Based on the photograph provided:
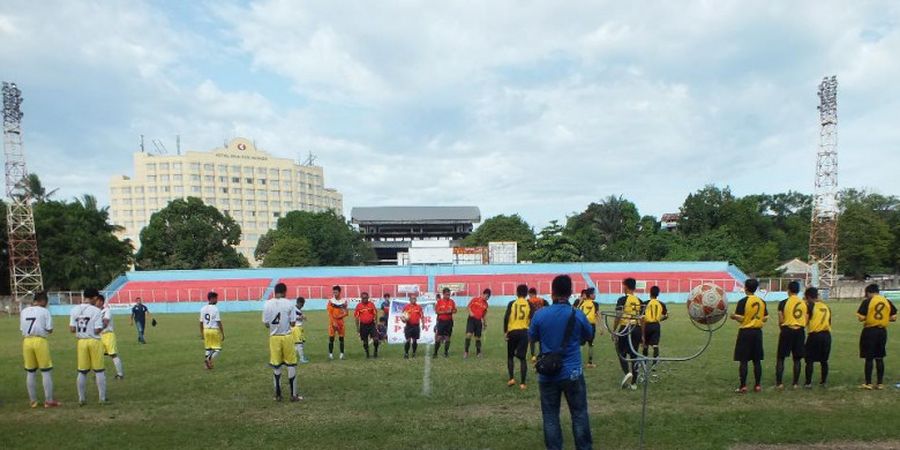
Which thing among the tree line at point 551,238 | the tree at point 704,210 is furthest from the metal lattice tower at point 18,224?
the tree at point 704,210

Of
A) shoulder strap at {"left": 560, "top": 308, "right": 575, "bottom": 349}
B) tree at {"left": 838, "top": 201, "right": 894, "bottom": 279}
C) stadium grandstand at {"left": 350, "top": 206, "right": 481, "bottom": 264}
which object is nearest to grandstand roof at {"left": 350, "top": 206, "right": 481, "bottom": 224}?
stadium grandstand at {"left": 350, "top": 206, "right": 481, "bottom": 264}

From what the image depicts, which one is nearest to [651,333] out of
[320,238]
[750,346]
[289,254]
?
[750,346]

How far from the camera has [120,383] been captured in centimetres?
1228

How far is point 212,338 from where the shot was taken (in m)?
14.1

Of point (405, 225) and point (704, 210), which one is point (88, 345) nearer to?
point (704, 210)

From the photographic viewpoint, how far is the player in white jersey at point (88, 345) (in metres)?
9.98

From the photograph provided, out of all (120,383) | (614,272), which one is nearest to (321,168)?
(614,272)

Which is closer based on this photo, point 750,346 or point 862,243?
point 750,346

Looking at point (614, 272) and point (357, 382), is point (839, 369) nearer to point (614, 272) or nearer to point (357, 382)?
point (357, 382)

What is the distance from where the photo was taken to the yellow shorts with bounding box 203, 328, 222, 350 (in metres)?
14.1

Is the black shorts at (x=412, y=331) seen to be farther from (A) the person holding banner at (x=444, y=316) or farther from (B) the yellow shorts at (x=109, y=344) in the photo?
(B) the yellow shorts at (x=109, y=344)

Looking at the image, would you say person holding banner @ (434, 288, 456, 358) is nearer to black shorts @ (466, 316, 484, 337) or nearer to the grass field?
black shorts @ (466, 316, 484, 337)

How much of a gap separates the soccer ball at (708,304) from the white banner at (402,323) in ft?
34.5

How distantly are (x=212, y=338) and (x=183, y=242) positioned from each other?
57583 millimetres
